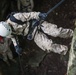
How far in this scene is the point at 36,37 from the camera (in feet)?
24.7

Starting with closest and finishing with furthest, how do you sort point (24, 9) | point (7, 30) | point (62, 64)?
point (7, 30)
point (62, 64)
point (24, 9)

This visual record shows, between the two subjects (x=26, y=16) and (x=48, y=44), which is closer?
(x=26, y=16)

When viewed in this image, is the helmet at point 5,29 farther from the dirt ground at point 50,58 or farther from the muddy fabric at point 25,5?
the muddy fabric at point 25,5

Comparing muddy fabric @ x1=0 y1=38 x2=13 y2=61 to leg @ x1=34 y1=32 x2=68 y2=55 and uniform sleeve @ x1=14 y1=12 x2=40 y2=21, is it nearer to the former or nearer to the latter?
leg @ x1=34 y1=32 x2=68 y2=55

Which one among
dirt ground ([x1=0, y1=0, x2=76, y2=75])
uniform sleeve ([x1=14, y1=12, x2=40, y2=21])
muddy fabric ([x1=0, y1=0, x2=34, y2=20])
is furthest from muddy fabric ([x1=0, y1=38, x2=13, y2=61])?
uniform sleeve ([x1=14, y1=12, x2=40, y2=21])

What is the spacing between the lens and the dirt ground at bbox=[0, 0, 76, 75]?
885 centimetres

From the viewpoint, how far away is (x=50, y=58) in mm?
9000

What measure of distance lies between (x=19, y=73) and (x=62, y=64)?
1.28 m

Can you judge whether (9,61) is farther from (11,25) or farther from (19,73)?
(11,25)

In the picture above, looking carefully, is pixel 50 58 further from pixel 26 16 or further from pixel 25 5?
pixel 26 16

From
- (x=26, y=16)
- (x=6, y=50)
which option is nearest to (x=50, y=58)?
(x=6, y=50)

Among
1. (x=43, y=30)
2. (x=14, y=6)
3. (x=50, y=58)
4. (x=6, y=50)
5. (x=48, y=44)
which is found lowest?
(x=50, y=58)

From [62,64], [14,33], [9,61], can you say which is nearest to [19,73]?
[9,61]

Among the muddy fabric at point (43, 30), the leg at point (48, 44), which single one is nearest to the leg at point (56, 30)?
the muddy fabric at point (43, 30)
